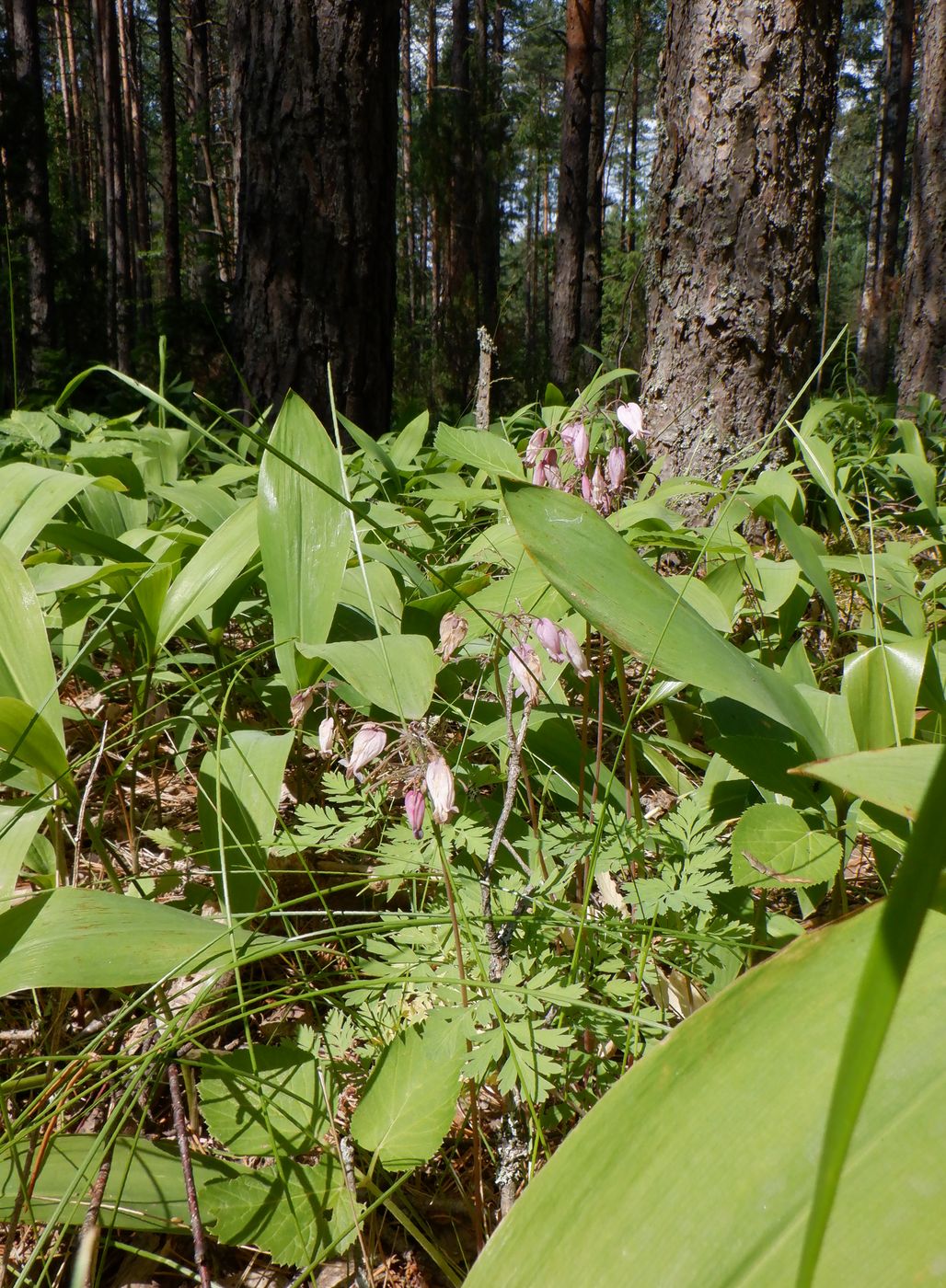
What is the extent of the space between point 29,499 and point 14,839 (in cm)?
63

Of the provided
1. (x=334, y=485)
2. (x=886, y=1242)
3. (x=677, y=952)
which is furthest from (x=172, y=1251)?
(x=334, y=485)

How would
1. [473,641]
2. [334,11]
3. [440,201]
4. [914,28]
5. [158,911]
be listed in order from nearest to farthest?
[158,911]
[473,641]
[334,11]
[440,201]
[914,28]

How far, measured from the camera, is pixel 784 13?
199cm

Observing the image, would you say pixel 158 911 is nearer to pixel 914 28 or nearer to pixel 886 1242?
pixel 886 1242

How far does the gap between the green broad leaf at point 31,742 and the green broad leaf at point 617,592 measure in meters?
0.54

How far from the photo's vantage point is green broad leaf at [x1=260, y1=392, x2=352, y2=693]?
1.07 meters

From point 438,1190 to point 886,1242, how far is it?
0.49 m

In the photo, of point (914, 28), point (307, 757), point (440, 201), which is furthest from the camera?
point (914, 28)

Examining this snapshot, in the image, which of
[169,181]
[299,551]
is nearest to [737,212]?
[299,551]

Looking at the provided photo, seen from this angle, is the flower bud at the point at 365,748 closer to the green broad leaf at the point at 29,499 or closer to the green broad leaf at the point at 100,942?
the green broad leaf at the point at 100,942

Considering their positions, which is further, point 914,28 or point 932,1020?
point 914,28

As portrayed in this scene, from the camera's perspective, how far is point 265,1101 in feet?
2.11

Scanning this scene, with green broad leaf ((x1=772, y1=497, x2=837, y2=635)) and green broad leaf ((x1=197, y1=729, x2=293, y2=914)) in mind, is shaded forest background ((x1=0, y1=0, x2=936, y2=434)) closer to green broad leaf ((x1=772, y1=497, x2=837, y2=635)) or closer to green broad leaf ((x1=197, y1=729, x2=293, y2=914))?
green broad leaf ((x1=197, y1=729, x2=293, y2=914))

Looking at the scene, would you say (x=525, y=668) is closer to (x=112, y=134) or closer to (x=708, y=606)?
(x=708, y=606)
